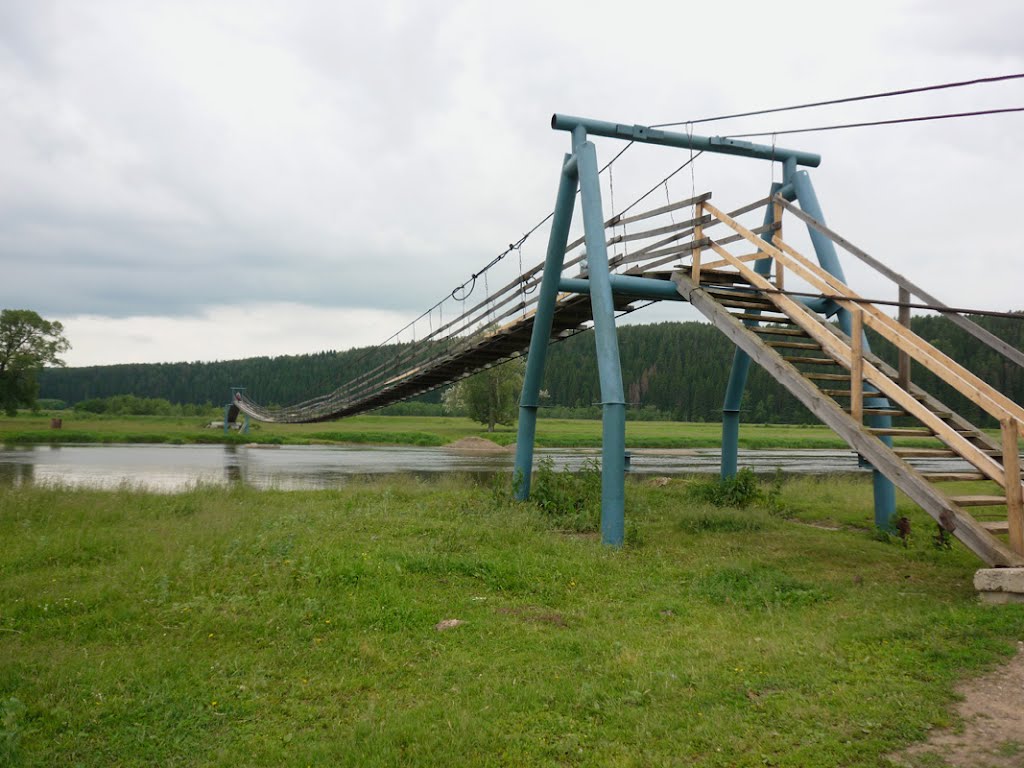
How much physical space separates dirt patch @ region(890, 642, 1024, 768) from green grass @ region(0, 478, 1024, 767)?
135 mm


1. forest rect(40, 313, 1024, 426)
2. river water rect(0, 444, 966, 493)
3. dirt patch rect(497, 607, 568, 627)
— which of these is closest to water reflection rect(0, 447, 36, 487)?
river water rect(0, 444, 966, 493)

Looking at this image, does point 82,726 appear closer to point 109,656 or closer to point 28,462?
point 109,656

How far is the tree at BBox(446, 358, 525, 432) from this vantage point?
6456cm

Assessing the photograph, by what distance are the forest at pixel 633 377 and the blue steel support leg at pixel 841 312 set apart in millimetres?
82524

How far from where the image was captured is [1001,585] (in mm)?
6496

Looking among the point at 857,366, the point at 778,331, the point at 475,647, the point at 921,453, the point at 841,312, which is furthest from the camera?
the point at 841,312

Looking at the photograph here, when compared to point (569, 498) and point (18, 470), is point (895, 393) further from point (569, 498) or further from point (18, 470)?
point (18, 470)

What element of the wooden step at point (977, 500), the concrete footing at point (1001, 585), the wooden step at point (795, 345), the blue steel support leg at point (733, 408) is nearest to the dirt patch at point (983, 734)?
the concrete footing at point (1001, 585)

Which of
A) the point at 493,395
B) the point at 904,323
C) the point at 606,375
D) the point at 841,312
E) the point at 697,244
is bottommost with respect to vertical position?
the point at 606,375

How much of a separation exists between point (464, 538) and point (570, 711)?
5464mm

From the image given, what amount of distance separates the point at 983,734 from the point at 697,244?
9.33 meters

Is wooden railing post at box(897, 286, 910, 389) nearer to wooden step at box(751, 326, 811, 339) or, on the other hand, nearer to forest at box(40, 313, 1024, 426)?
wooden step at box(751, 326, 811, 339)

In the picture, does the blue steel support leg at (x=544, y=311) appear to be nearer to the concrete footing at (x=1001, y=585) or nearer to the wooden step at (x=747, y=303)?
the wooden step at (x=747, y=303)

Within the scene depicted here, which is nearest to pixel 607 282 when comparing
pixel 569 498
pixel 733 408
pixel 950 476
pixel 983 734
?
pixel 569 498
